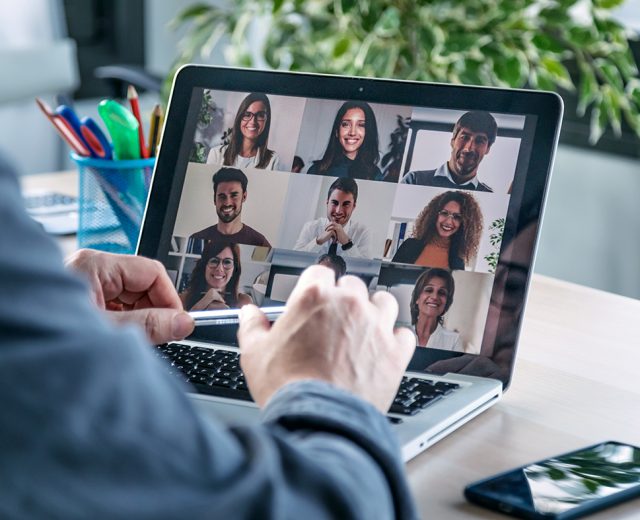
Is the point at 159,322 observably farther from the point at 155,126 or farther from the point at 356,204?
the point at 155,126

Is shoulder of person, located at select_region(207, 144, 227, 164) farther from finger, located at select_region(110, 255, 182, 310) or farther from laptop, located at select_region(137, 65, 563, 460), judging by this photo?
finger, located at select_region(110, 255, 182, 310)

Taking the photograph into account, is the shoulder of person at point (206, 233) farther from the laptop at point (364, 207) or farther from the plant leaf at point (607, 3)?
the plant leaf at point (607, 3)

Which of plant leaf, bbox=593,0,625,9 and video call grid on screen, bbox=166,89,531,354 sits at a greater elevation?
plant leaf, bbox=593,0,625,9

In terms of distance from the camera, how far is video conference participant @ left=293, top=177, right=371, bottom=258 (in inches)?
34.6

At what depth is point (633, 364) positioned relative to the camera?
92 cm

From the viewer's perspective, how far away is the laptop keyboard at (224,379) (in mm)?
766

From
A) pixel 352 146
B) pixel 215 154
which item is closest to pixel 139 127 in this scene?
pixel 215 154

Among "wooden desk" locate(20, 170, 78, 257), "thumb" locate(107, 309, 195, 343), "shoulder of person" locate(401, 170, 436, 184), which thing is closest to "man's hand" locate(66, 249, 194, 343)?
"thumb" locate(107, 309, 195, 343)

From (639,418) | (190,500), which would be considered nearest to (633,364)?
(639,418)

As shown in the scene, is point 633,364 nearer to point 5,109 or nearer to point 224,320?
point 224,320

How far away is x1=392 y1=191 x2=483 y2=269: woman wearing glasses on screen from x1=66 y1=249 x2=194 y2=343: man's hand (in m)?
0.20

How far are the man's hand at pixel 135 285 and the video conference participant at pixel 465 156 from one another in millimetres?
237

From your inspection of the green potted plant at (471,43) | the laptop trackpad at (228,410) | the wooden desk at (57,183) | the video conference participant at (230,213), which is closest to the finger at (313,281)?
the laptop trackpad at (228,410)

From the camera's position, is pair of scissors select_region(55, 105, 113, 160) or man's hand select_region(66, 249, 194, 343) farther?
pair of scissors select_region(55, 105, 113, 160)
